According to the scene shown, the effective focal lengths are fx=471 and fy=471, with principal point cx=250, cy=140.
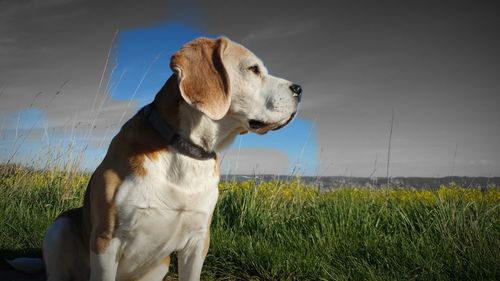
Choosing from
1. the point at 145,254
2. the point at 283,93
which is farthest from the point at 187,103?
the point at 145,254

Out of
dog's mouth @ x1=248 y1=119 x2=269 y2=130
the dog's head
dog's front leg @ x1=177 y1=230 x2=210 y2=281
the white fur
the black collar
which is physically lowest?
dog's front leg @ x1=177 y1=230 x2=210 y2=281

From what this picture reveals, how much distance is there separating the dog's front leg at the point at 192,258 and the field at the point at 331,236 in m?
0.85

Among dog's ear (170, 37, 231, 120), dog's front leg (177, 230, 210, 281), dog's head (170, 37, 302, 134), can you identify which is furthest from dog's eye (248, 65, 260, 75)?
dog's front leg (177, 230, 210, 281)

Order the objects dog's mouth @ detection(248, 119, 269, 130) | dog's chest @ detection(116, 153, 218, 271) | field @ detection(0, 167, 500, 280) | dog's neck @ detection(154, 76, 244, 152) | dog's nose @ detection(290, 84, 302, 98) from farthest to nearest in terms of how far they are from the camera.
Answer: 1. field @ detection(0, 167, 500, 280)
2. dog's nose @ detection(290, 84, 302, 98)
3. dog's mouth @ detection(248, 119, 269, 130)
4. dog's neck @ detection(154, 76, 244, 152)
5. dog's chest @ detection(116, 153, 218, 271)

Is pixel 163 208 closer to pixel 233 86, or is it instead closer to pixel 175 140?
pixel 175 140

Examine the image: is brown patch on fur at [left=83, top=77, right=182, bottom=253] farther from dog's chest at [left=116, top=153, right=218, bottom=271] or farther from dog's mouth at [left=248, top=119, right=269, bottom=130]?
dog's mouth at [left=248, top=119, right=269, bottom=130]

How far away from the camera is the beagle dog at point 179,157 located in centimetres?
274

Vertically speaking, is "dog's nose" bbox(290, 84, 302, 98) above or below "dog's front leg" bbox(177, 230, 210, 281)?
above

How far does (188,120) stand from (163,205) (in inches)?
20.7

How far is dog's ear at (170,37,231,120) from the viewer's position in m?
2.73

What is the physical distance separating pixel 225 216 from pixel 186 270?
1931 mm

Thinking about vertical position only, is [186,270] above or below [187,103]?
below

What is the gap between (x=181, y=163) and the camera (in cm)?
280

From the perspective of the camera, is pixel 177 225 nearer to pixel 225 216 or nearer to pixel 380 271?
pixel 380 271
